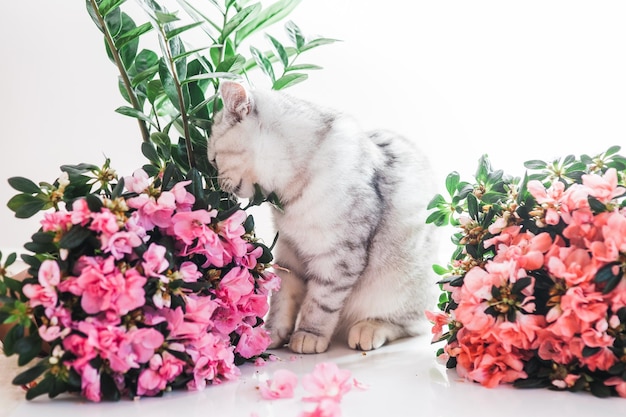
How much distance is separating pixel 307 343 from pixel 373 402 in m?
0.34

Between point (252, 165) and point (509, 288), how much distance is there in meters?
0.57

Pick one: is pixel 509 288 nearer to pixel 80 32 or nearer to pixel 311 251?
pixel 311 251

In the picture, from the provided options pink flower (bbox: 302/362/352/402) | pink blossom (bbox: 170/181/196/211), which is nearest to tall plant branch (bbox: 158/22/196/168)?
pink blossom (bbox: 170/181/196/211)

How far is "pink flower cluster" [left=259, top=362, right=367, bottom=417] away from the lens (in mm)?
907

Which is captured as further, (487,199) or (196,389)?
(487,199)

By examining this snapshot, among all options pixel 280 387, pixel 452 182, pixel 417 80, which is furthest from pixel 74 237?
pixel 417 80

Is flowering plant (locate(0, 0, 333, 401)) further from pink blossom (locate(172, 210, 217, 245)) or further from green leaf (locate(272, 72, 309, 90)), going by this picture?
green leaf (locate(272, 72, 309, 90))

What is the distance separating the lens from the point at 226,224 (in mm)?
1131

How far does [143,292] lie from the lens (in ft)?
3.18

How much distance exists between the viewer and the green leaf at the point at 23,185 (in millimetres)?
1045

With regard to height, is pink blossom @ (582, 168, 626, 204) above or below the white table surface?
above

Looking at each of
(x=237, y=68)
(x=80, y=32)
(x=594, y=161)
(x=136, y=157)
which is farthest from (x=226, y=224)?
(x=80, y=32)

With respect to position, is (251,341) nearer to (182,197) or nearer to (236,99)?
(182,197)

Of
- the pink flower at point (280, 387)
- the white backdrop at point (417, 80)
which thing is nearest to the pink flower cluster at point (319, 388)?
→ the pink flower at point (280, 387)
